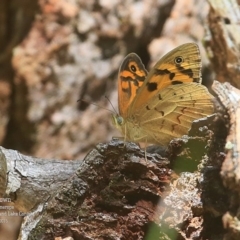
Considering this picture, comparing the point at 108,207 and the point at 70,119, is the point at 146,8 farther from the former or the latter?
the point at 108,207

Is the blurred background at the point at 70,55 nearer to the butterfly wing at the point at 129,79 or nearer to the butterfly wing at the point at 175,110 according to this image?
the butterfly wing at the point at 129,79

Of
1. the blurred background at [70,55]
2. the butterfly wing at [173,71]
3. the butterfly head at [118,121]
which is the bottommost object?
the butterfly head at [118,121]

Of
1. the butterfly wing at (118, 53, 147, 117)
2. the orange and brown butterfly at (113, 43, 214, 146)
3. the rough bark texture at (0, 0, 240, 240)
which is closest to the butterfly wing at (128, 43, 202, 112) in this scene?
the orange and brown butterfly at (113, 43, 214, 146)

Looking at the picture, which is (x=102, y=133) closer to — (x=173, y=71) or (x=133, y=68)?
(x=133, y=68)

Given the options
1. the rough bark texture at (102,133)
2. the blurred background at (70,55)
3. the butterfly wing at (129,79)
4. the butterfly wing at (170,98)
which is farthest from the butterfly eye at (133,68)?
the blurred background at (70,55)

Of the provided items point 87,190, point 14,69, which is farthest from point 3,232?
point 87,190

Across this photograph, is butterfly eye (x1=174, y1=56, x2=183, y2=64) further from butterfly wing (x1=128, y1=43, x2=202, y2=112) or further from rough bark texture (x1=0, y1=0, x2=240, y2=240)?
rough bark texture (x1=0, y1=0, x2=240, y2=240)

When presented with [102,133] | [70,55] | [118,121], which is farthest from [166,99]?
[102,133]

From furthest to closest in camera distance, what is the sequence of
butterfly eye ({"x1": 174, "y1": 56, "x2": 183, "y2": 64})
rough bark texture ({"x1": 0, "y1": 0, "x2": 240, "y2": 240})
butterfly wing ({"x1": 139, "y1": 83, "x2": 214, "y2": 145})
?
butterfly eye ({"x1": 174, "y1": 56, "x2": 183, "y2": 64}) < butterfly wing ({"x1": 139, "y1": 83, "x2": 214, "y2": 145}) < rough bark texture ({"x1": 0, "y1": 0, "x2": 240, "y2": 240})
